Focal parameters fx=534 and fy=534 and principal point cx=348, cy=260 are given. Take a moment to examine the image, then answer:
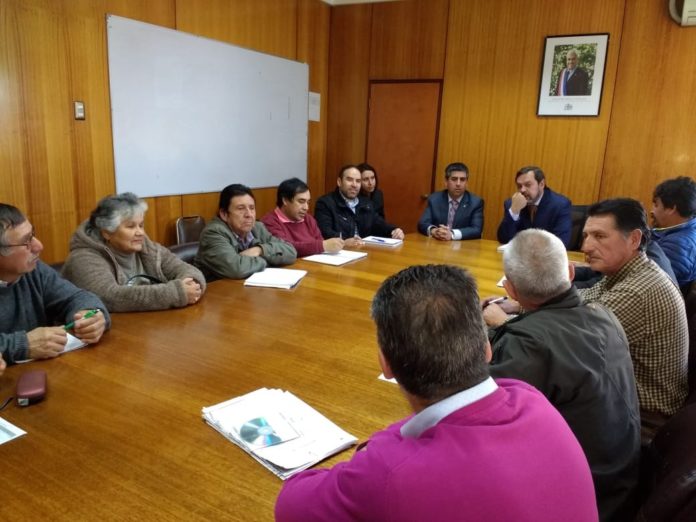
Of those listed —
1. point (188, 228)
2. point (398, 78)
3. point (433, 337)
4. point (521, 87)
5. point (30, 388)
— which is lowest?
point (188, 228)

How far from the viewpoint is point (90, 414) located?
1.30 meters

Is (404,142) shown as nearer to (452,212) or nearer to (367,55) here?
(367,55)

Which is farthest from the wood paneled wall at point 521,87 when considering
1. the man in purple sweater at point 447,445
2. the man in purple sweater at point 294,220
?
the man in purple sweater at point 447,445

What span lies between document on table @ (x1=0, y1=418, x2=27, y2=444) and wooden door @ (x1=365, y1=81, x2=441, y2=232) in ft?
15.8

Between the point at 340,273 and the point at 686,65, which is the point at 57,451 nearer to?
the point at 340,273

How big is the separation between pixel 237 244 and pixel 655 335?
201 cm

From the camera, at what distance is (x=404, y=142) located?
224 inches

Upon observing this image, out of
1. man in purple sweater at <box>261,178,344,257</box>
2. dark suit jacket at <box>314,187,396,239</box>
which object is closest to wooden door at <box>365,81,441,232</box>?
dark suit jacket at <box>314,187,396,239</box>

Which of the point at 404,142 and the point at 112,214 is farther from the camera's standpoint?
the point at 404,142

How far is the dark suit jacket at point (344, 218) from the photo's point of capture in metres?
4.18

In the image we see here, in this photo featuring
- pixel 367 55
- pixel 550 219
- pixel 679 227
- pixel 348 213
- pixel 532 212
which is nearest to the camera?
pixel 679 227

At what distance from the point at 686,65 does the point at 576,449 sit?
15.3 ft

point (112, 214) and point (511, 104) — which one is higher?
point (511, 104)

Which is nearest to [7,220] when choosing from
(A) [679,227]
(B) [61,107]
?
(B) [61,107]
